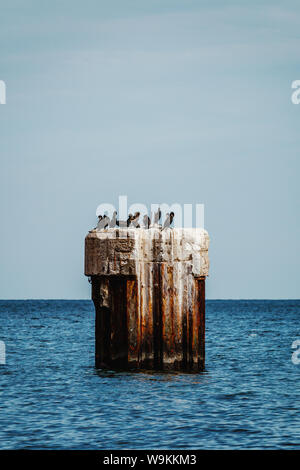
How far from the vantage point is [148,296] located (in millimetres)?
22578

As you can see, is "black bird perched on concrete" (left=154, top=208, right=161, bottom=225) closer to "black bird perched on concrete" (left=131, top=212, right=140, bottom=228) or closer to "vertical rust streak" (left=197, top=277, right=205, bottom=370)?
"black bird perched on concrete" (left=131, top=212, right=140, bottom=228)

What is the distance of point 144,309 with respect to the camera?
22516 mm

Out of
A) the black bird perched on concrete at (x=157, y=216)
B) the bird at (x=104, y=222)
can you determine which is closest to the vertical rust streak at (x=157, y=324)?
the black bird perched on concrete at (x=157, y=216)

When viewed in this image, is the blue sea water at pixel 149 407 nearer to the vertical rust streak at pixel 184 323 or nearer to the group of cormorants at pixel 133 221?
the vertical rust streak at pixel 184 323

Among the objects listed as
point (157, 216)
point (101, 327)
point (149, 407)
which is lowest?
point (149, 407)

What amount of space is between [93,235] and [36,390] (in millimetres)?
4968

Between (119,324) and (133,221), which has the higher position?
(133,221)

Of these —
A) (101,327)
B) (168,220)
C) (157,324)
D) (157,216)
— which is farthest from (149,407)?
(157,216)

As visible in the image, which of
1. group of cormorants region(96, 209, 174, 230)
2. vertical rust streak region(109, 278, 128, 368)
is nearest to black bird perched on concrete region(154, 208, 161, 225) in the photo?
group of cormorants region(96, 209, 174, 230)

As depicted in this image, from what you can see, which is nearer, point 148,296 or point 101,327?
point 148,296

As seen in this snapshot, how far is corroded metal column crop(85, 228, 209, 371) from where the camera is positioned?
2244cm

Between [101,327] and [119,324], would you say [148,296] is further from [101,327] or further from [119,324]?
[101,327]

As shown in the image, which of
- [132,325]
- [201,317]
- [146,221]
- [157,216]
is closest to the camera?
[132,325]
